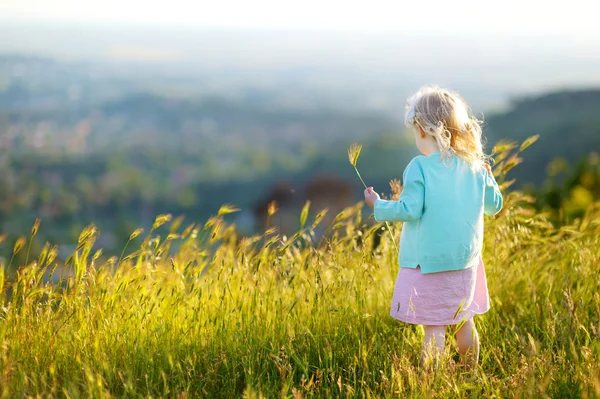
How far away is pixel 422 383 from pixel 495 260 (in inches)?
46.9

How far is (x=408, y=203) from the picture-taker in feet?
7.75

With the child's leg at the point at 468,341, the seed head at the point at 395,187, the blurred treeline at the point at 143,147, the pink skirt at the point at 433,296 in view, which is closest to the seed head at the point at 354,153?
the seed head at the point at 395,187

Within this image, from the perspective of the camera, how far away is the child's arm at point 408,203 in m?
2.32

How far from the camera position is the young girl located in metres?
2.38

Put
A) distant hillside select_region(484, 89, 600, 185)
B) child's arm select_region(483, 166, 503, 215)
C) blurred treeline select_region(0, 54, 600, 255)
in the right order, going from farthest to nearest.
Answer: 1. blurred treeline select_region(0, 54, 600, 255)
2. distant hillside select_region(484, 89, 600, 185)
3. child's arm select_region(483, 166, 503, 215)

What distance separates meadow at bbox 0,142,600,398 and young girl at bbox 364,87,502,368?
149 millimetres

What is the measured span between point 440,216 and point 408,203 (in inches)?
5.5

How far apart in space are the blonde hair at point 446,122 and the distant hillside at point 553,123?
23991mm

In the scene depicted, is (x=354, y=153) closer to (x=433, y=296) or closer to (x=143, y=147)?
(x=433, y=296)

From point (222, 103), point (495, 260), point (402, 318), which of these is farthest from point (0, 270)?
point (222, 103)

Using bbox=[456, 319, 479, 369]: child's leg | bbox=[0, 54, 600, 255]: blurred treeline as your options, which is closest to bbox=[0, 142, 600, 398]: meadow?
bbox=[456, 319, 479, 369]: child's leg

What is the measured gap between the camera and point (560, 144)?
26.9m

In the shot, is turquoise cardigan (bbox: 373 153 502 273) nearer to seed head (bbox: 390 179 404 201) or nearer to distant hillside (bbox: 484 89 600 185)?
seed head (bbox: 390 179 404 201)

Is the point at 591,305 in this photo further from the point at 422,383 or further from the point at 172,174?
the point at 172,174
